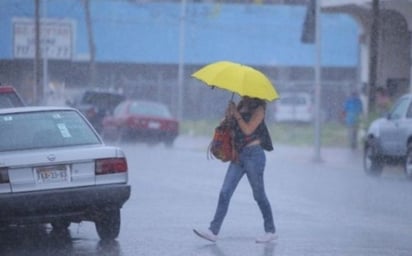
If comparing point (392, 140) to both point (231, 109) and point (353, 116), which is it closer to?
point (353, 116)

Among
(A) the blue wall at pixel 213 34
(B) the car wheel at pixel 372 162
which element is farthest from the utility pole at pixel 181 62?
(B) the car wheel at pixel 372 162

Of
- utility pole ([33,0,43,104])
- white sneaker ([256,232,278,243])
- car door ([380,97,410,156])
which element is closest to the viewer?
white sneaker ([256,232,278,243])

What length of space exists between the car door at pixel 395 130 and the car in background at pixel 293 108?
1005 inches

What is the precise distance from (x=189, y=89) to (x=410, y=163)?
99.0ft

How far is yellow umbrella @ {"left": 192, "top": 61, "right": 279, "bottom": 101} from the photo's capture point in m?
12.0

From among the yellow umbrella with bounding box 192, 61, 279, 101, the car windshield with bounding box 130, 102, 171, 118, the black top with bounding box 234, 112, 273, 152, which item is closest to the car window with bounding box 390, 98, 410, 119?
the yellow umbrella with bounding box 192, 61, 279, 101

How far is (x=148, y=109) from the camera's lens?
3659 cm

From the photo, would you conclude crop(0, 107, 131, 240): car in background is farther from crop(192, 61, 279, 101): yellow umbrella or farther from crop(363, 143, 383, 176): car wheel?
crop(363, 143, 383, 176): car wheel

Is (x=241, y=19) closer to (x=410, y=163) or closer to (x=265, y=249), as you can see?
(x=410, y=163)

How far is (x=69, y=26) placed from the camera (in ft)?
118

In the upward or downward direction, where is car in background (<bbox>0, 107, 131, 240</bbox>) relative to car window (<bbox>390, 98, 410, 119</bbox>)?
upward

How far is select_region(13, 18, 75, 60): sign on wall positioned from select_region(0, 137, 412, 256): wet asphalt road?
11.7 metres

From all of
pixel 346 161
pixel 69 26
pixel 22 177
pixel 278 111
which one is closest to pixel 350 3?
pixel 346 161

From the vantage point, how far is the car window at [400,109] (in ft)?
75.5
